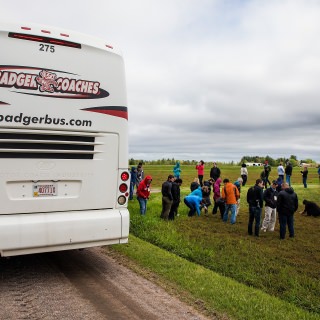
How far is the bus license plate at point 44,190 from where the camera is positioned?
5.92 m

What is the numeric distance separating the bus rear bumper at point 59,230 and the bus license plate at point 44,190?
1.03 ft

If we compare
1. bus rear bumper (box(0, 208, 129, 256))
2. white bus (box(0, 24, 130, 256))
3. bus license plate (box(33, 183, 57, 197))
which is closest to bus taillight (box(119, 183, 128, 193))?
white bus (box(0, 24, 130, 256))

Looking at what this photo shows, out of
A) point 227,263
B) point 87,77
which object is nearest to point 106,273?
point 227,263

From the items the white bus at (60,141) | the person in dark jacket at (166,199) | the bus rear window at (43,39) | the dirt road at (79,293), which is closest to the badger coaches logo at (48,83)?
the white bus at (60,141)

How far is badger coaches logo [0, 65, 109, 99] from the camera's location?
5.61 metres

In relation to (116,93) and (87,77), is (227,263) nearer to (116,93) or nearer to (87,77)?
(116,93)

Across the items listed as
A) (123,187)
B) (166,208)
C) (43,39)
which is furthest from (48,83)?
(166,208)

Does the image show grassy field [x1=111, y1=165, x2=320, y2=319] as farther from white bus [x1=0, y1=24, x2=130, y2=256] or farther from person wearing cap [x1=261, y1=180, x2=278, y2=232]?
white bus [x1=0, y1=24, x2=130, y2=256]

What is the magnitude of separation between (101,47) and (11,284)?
431cm

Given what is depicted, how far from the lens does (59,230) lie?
5977 millimetres

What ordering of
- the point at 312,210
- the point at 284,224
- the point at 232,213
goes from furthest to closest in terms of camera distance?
the point at 312,210 → the point at 232,213 → the point at 284,224

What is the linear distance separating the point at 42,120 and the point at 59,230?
1801 millimetres

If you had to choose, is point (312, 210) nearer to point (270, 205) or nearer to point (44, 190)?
point (270, 205)

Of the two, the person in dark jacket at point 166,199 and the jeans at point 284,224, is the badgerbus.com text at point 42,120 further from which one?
the jeans at point 284,224
